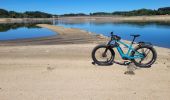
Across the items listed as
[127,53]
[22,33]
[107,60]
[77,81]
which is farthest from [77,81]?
[22,33]

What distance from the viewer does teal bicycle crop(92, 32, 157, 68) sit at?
373 inches

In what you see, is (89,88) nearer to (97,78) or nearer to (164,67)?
(97,78)

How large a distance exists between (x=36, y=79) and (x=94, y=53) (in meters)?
2.69

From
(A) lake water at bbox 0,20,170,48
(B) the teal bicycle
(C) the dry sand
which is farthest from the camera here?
(A) lake water at bbox 0,20,170,48

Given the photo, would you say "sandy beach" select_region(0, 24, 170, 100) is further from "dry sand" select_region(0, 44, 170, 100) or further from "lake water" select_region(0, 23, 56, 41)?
"lake water" select_region(0, 23, 56, 41)

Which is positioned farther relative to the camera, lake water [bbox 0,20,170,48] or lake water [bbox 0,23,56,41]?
lake water [bbox 0,23,56,41]

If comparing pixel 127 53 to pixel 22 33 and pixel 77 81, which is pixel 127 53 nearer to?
pixel 77 81

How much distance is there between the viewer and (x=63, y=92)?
261 inches

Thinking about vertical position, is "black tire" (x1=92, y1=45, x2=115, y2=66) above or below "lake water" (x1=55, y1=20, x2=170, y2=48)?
above

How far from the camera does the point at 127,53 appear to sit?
963 cm

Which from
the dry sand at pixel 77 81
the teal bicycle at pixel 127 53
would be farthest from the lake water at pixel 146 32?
the dry sand at pixel 77 81

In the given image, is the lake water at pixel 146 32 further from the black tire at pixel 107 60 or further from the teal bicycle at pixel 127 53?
the black tire at pixel 107 60

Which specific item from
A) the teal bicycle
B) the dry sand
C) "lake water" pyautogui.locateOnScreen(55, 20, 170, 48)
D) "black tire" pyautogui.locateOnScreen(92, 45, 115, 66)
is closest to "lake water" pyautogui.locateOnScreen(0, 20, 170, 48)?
"lake water" pyautogui.locateOnScreen(55, 20, 170, 48)

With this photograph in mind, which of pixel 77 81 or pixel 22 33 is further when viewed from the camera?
pixel 22 33
